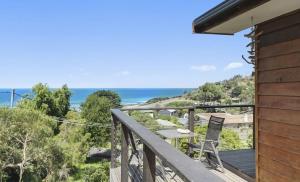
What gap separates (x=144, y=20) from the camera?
37438mm

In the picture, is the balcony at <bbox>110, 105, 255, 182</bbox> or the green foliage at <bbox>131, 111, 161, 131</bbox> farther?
the green foliage at <bbox>131, 111, 161, 131</bbox>

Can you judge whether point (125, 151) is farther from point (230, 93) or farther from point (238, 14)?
point (230, 93)

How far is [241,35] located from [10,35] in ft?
142

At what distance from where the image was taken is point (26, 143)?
15.3 m

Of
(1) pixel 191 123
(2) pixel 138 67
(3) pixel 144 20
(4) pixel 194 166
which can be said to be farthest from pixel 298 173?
(2) pixel 138 67

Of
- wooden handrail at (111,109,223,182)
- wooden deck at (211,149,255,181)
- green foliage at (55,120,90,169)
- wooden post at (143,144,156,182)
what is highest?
wooden handrail at (111,109,223,182)

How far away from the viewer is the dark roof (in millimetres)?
2605

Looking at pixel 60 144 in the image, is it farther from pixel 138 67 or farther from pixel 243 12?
pixel 138 67

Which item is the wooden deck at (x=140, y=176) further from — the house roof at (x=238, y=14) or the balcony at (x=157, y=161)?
the house roof at (x=238, y=14)

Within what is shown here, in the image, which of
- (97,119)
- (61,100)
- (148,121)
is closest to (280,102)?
(148,121)

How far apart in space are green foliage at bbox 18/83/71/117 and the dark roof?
763 inches

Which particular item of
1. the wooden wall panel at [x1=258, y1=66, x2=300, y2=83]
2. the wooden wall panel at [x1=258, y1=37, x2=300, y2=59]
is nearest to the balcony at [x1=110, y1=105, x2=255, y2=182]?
the wooden wall panel at [x1=258, y1=66, x2=300, y2=83]

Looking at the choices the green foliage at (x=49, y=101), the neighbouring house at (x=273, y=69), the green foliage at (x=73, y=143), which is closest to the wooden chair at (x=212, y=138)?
the neighbouring house at (x=273, y=69)

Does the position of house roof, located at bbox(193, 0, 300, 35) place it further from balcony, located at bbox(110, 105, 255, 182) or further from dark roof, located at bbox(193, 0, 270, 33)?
balcony, located at bbox(110, 105, 255, 182)
